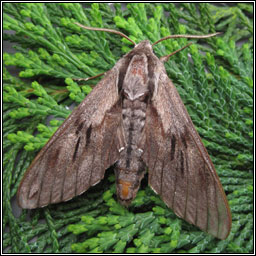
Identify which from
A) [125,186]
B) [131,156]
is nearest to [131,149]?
[131,156]

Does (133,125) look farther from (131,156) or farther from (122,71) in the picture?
(122,71)

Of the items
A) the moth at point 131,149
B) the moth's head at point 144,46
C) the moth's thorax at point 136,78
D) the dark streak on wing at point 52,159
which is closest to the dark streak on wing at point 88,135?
the moth at point 131,149

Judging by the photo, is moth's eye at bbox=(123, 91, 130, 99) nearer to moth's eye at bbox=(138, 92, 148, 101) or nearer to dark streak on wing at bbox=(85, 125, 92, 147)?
moth's eye at bbox=(138, 92, 148, 101)

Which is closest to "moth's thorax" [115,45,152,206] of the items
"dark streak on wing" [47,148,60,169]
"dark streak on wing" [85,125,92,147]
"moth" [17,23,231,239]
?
"moth" [17,23,231,239]

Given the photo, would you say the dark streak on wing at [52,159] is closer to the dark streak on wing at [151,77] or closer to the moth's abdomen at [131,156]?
the moth's abdomen at [131,156]

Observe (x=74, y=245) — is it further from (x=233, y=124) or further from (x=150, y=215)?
(x=233, y=124)

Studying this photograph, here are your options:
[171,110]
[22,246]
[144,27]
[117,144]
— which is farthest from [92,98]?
[22,246]

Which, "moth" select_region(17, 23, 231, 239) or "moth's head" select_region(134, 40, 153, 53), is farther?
"moth's head" select_region(134, 40, 153, 53)
